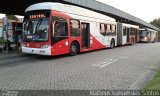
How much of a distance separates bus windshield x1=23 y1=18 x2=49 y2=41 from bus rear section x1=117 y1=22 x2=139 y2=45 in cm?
1399

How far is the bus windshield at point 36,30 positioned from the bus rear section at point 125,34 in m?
14.0

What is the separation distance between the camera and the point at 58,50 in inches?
631

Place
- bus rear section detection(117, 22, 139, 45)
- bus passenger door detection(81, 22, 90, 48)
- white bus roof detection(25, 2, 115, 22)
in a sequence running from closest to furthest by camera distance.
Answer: white bus roof detection(25, 2, 115, 22) → bus passenger door detection(81, 22, 90, 48) → bus rear section detection(117, 22, 139, 45)

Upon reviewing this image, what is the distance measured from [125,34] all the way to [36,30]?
17538 mm

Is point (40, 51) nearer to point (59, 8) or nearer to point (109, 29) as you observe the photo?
point (59, 8)

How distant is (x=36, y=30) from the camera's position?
15.7 m

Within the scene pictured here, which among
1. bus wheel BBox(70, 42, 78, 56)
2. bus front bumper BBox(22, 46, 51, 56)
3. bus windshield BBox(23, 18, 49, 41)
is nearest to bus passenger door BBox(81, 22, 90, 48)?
bus wheel BBox(70, 42, 78, 56)

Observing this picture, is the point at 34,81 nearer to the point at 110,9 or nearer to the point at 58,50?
the point at 58,50

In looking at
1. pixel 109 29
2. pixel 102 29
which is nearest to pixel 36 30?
pixel 102 29

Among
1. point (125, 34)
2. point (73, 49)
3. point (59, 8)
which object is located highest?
point (59, 8)

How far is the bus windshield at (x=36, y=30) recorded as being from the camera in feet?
50.8

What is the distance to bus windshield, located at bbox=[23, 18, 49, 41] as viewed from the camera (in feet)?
50.8

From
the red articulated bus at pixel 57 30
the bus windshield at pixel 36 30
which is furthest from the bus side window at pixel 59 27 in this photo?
the bus windshield at pixel 36 30

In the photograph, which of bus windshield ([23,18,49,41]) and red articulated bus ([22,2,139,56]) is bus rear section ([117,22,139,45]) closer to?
red articulated bus ([22,2,139,56])
